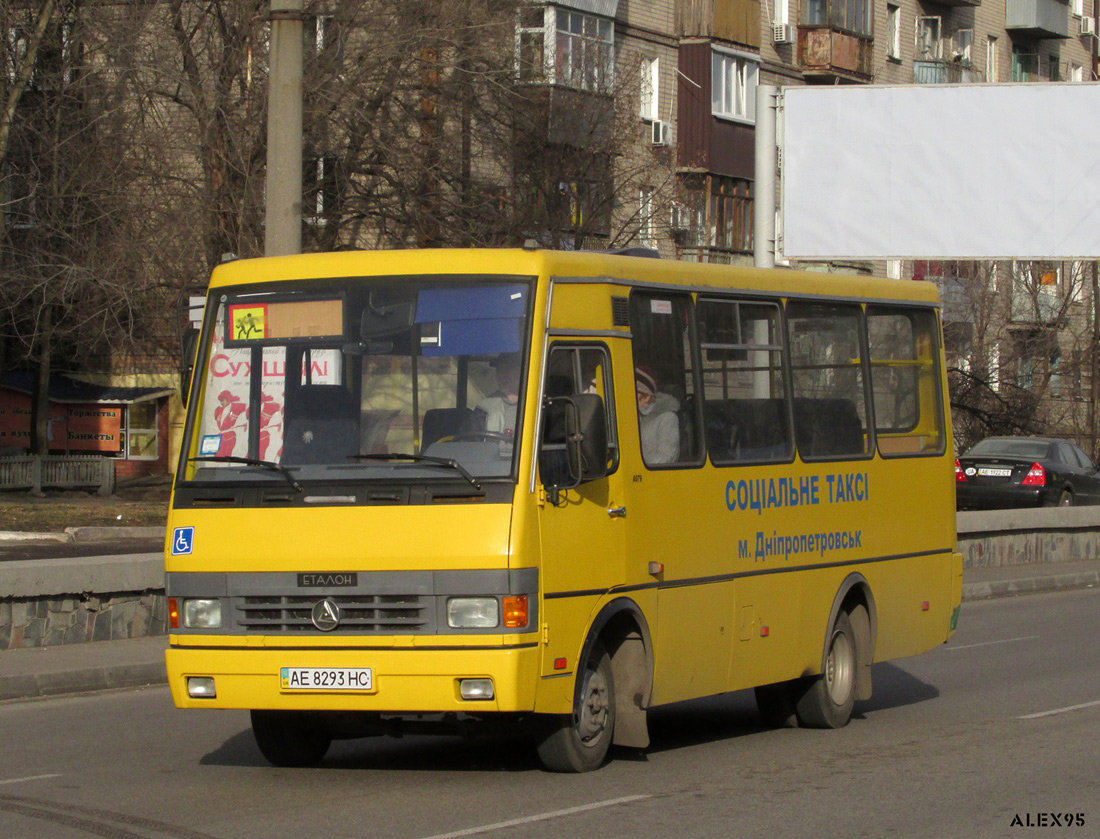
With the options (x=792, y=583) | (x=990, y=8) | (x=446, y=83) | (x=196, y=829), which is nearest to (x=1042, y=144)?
(x=446, y=83)

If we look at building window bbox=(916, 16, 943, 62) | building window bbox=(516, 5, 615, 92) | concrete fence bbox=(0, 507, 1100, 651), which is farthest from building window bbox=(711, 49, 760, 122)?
concrete fence bbox=(0, 507, 1100, 651)

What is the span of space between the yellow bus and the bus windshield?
0.03 feet

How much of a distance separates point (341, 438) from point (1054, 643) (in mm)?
9710

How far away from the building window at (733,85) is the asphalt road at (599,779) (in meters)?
32.6

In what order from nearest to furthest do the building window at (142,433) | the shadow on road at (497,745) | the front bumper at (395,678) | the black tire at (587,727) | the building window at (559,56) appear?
the front bumper at (395,678) < the black tire at (587,727) < the shadow on road at (497,745) < the building window at (559,56) < the building window at (142,433)

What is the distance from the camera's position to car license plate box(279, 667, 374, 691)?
7.66 meters

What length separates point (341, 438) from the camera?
8031 millimetres

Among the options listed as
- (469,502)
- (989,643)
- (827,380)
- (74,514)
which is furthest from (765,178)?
(469,502)

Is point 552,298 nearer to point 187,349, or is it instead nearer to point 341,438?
point 341,438

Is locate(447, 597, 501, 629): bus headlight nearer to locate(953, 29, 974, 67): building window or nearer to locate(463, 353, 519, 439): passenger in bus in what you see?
locate(463, 353, 519, 439): passenger in bus

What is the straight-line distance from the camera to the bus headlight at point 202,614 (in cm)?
797

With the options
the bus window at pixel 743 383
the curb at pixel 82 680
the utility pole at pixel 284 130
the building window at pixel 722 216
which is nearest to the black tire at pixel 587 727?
the bus window at pixel 743 383

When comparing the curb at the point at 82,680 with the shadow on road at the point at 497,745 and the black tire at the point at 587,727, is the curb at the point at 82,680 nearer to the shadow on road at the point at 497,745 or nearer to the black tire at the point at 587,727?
the shadow on road at the point at 497,745

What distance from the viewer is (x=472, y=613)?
25.0 feet
